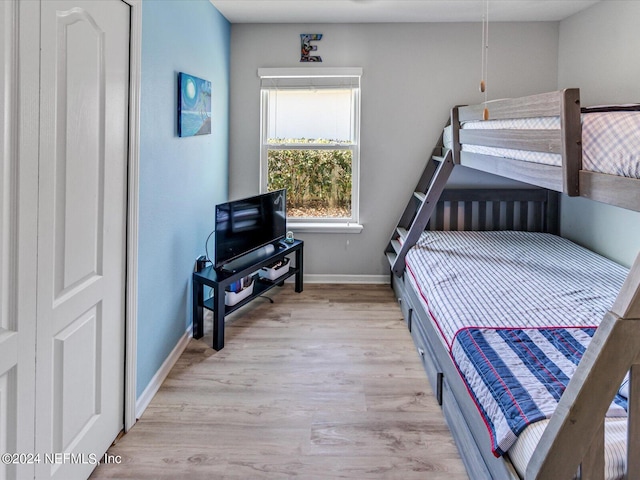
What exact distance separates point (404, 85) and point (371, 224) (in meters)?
1.33

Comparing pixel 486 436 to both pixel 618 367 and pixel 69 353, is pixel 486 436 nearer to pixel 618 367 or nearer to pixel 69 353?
pixel 618 367

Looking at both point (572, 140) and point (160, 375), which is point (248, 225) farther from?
point (572, 140)

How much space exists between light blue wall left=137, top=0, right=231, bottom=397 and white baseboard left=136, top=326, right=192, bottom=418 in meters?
0.03

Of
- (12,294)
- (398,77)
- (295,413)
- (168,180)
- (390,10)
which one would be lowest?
(295,413)

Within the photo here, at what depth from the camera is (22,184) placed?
130cm

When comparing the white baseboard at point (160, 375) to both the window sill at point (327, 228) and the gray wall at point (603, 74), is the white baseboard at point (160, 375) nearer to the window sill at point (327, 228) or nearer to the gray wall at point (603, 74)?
the window sill at point (327, 228)

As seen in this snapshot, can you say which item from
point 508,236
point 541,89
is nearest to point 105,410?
point 508,236

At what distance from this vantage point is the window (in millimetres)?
4191

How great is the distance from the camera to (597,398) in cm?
115

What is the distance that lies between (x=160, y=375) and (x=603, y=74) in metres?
3.74

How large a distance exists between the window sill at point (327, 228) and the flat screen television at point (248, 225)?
0.30 metres

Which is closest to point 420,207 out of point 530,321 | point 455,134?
point 455,134

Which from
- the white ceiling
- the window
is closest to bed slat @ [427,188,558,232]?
the window

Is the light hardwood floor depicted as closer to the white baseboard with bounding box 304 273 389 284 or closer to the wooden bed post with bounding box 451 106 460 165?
the white baseboard with bounding box 304 273 389 284
